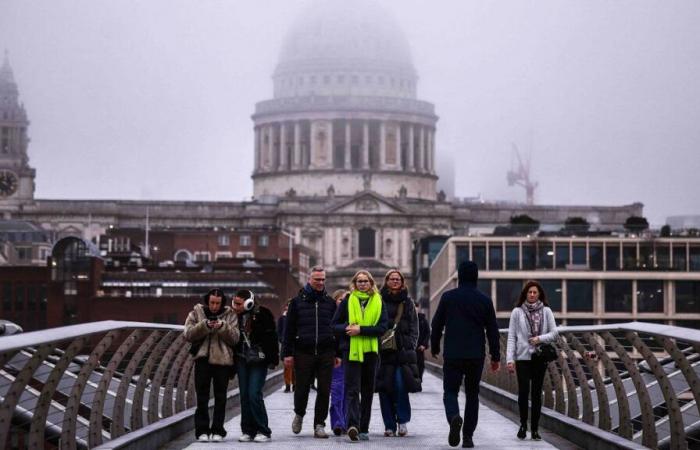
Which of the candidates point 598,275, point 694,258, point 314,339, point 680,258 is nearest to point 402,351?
point 314,339

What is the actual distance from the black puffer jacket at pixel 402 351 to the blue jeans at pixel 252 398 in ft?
6.05

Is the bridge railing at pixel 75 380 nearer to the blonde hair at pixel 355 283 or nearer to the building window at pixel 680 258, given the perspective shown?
the blonde hair at pixel 355 283

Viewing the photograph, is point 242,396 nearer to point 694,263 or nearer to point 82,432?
point 82,432

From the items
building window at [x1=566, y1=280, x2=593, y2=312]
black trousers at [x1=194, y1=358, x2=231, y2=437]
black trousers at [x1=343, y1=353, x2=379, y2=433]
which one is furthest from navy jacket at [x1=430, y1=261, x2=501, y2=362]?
building window at [x1=566, y1=280, x2=593, y2=312]

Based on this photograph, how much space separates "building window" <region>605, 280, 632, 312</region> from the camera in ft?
324

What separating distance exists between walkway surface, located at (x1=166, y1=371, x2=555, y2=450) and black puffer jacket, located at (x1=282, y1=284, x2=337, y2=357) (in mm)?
1170

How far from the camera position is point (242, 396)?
24797mm

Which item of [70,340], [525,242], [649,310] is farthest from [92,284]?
[70,340]

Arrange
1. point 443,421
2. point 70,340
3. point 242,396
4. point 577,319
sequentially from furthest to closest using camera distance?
point 577,319 < point 443,421 < point 242,396 < point 70,340

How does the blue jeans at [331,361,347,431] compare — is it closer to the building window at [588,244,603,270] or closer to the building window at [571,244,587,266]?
the building window at [588,244,603,270]

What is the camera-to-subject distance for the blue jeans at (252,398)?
2461cm

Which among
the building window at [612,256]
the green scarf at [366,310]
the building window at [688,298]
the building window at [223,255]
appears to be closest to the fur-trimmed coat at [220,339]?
the green scarf at [366,310]

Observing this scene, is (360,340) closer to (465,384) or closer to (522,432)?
(465,384)

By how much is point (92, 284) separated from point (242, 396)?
84.7 m
